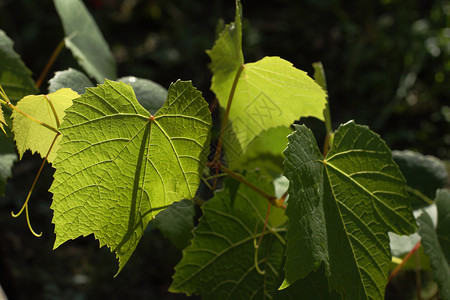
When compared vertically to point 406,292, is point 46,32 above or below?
above

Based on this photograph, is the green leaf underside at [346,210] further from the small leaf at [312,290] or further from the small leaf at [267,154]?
the small leaf at [267,154]

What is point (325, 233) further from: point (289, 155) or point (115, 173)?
point (115, 173)

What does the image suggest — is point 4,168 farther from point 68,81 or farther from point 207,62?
point 207,62

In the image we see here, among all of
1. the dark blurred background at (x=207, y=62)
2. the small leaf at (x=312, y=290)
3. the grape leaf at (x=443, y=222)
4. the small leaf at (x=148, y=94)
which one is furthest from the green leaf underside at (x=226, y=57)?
the dark blurred background at (x=207, y=62)

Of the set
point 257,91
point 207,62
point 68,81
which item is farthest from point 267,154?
point 207,62

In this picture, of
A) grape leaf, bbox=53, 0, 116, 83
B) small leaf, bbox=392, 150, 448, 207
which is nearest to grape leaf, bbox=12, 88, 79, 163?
grape leaf, bbox=53, 0, 116, 83

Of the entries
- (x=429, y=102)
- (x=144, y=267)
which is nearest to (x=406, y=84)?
(x=429, y=102)

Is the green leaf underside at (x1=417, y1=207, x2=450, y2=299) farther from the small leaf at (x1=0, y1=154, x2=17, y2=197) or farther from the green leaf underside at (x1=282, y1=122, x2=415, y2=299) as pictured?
the small leaf at (x1=0, y1=154, x2=17, y2=197)
